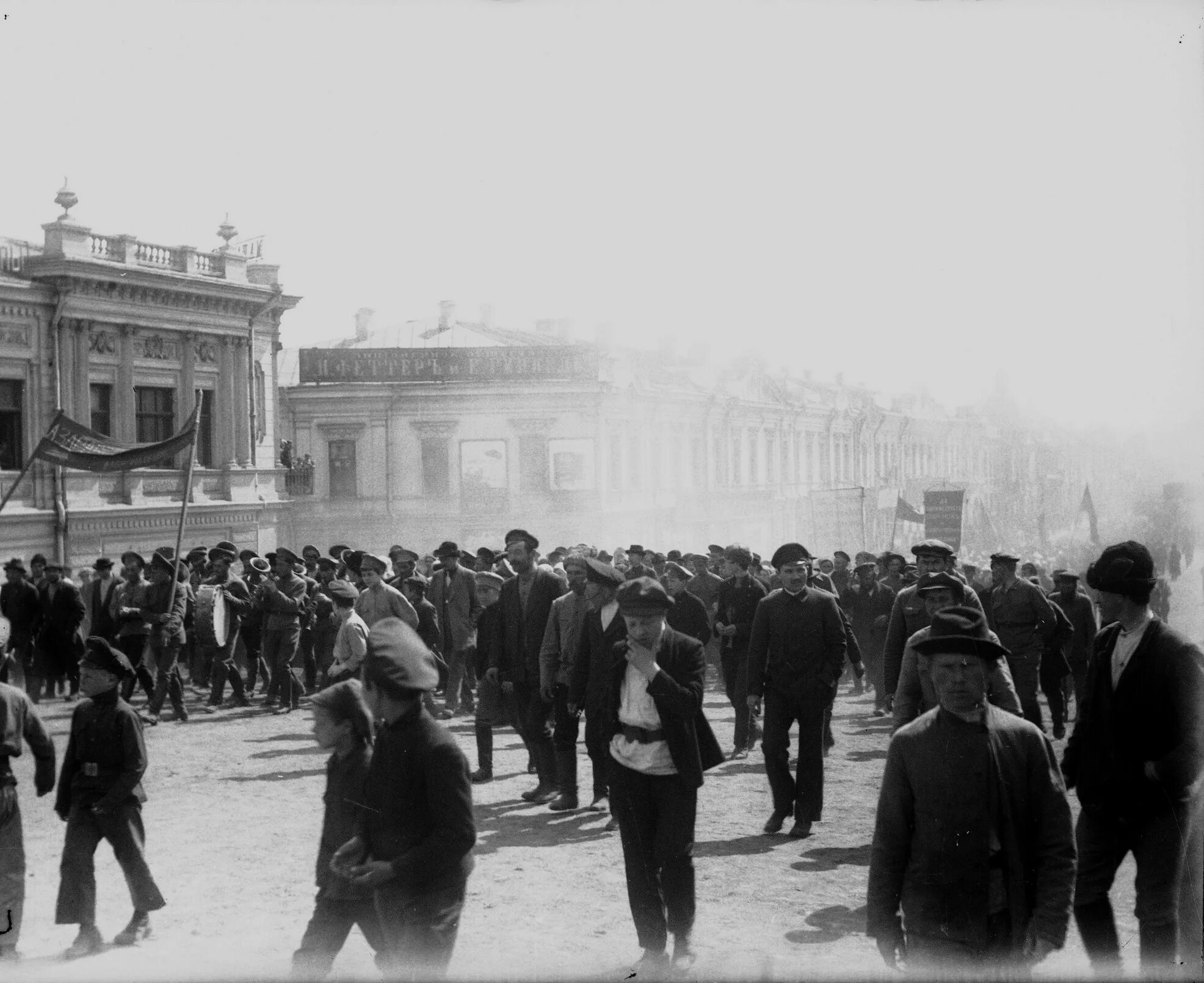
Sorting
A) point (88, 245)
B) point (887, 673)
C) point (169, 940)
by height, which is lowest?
point (169, 940)

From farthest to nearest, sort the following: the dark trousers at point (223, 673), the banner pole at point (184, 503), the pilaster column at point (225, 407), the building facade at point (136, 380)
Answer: the pilaster column at point (225, 407) → the building facade at point (136, 380) → the dark trousers at point (223, 673) → the banner pole at point (184, 503)

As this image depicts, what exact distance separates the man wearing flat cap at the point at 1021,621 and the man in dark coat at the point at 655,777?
5165mm

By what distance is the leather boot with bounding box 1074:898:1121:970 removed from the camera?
5.45 metres

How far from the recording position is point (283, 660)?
15.2 m

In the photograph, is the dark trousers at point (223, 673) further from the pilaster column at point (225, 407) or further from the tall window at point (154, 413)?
the pilaster column at point (225, 407)

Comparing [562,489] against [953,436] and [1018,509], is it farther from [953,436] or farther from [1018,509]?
[953,436]

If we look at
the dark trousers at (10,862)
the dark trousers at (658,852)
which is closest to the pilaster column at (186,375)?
the dark trousers at (10,862)

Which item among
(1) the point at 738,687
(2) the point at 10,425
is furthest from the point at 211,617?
(2) the point at 10,425

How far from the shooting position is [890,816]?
412cm

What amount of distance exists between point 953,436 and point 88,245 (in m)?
39.0

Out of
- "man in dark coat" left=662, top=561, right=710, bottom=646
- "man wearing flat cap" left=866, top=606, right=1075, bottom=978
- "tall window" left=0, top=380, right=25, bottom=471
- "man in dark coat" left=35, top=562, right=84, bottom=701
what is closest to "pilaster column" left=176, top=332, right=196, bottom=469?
"tall window" left=0, top=380, right=25, bottom=471

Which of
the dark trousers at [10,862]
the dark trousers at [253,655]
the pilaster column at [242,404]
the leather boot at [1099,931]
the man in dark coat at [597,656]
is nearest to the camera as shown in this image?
the leather boot at [1099,931]

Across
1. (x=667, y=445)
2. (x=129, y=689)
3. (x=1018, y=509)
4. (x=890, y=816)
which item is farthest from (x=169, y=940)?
(x=1018, y=509)

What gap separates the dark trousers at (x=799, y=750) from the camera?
862 cm
